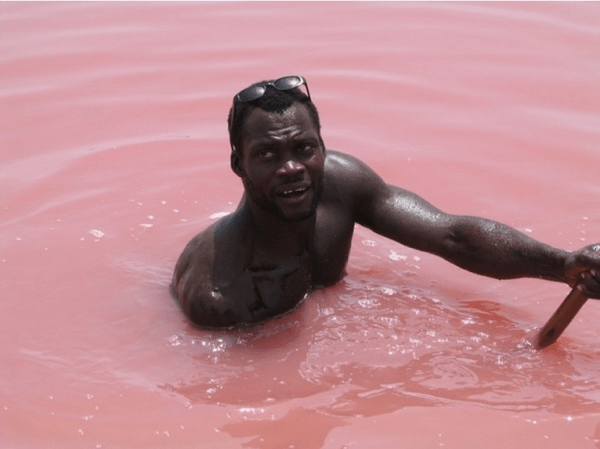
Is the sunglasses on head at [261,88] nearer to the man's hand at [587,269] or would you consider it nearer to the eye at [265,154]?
the eye at [265,154]

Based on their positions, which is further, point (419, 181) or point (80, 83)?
point (80, 83)

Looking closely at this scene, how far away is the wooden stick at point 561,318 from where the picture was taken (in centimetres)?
362

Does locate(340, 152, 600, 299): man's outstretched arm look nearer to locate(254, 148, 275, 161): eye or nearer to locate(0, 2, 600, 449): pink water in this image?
locate(0, 2, 600, 449): pink water

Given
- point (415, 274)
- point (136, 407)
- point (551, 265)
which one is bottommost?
point (136, 407)

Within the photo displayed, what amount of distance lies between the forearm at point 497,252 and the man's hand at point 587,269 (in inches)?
A: 4.9

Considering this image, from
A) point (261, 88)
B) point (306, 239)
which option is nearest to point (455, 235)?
point (306, 239)

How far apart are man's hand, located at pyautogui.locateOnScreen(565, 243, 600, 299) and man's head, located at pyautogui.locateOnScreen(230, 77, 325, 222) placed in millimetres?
932

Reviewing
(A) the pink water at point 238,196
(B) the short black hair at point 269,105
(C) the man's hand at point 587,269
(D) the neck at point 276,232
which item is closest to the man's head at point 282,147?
(B) the short black hair at point 269,105

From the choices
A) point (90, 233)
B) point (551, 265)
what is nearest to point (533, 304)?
point (551, 265)

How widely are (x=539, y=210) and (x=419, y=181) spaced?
25.2 inches

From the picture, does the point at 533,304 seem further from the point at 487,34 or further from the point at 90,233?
the point at 487,34

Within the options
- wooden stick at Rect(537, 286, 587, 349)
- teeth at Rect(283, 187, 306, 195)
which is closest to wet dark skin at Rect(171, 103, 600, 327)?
teeth at Rect(283, 187, 306, 195)

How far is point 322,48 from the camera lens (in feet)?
22.8

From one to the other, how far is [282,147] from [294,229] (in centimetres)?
47
